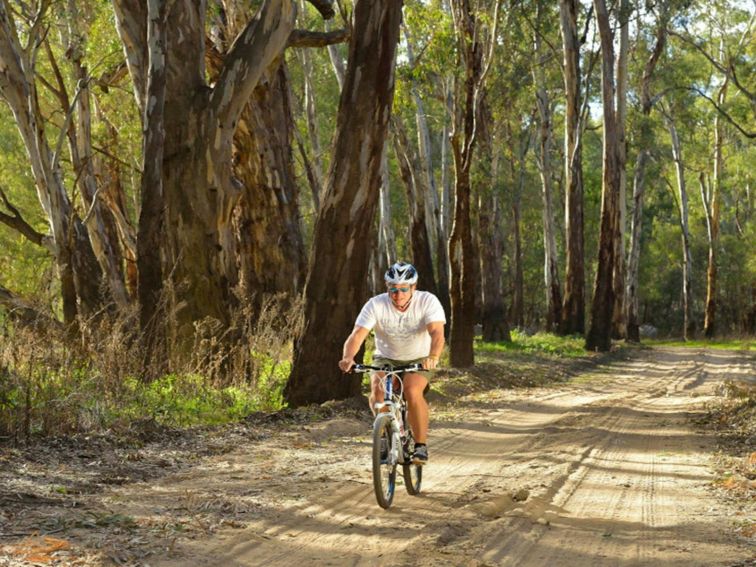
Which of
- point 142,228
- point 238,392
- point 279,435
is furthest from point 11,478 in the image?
point 142,228

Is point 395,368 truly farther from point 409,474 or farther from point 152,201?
point 152,201

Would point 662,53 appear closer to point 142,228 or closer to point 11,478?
point 142,228

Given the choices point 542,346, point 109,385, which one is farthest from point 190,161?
point 542,346

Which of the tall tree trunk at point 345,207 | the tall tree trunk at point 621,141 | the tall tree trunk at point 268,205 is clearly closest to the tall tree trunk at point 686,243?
the tall tree trunk at point 621,141

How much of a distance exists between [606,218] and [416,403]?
2289cm

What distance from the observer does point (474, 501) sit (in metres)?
7.93

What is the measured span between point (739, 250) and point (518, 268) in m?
18.6

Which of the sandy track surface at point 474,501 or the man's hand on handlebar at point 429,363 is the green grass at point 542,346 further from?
the man's hand on handlebar at point 429,363

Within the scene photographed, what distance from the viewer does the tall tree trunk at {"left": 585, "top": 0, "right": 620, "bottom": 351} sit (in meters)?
29.8

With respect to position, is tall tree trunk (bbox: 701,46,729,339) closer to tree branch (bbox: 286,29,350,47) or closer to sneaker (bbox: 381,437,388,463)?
tree branch (bbox: 286,29,350,47)

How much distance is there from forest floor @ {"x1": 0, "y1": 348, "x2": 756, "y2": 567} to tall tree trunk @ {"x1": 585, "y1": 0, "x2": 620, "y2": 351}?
1643cm

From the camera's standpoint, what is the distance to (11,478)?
303 inches

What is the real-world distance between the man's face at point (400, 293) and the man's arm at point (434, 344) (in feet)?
0.88

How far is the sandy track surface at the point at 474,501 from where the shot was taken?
6.33 m
